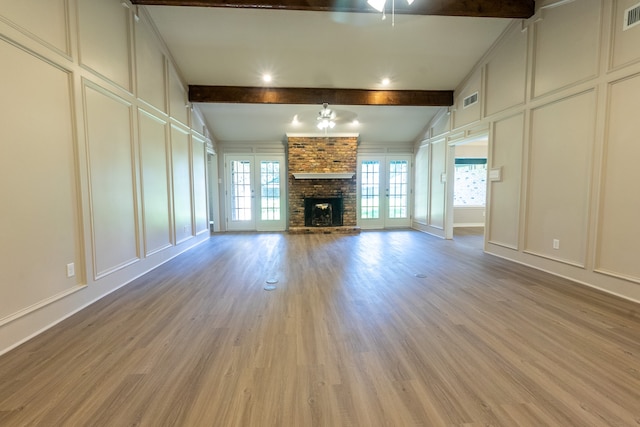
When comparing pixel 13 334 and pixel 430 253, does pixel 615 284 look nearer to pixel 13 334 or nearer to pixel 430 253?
pixel 430 253

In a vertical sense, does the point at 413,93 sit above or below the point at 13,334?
above

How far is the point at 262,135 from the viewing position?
287 inches

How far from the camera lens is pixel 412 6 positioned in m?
3.60

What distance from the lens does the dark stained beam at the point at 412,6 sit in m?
3.47

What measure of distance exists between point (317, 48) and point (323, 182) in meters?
3.45

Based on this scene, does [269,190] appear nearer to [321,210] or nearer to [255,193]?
[255,193]

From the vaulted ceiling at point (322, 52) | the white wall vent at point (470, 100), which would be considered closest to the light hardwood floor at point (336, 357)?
the vaulted ceiling at point (322, 52)

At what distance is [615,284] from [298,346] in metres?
3.33

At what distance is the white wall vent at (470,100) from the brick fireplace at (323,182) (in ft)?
8.85

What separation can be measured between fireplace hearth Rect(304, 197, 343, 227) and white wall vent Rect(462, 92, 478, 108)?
3511 mm

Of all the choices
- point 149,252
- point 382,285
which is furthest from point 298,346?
point 149,252

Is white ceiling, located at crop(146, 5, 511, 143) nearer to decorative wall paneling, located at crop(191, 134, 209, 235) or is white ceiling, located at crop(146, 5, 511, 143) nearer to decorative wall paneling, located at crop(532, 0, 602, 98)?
decorative wall paneling, located at crop(532, 0, 602, 98)

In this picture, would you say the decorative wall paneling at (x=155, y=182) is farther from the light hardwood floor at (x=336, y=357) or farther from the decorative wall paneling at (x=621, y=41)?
the decorative wall paneling at (x=621, y=41)

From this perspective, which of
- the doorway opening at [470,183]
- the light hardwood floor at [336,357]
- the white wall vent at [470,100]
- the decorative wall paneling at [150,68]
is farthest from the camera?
the doorway opening at [470,183]
